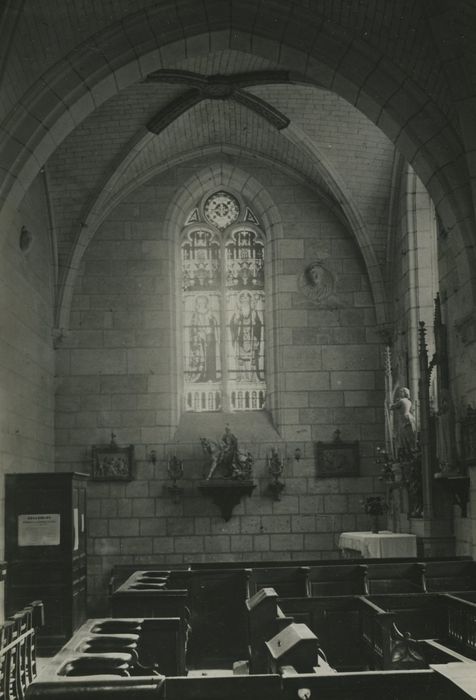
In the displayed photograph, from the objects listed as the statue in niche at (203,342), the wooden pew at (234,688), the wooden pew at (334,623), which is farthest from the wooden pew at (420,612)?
the statue in niche at (203,342)

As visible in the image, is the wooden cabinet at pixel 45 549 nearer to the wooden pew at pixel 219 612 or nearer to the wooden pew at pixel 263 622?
the wooden pew at pixel 219 612

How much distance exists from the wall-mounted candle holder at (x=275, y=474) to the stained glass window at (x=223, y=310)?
1.10m

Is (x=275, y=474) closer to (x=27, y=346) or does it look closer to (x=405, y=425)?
(x=405, y=425)

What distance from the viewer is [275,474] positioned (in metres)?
14.0

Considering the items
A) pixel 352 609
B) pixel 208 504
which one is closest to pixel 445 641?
pixel 352 609

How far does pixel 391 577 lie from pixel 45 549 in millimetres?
4265

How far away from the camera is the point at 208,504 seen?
46.2ft

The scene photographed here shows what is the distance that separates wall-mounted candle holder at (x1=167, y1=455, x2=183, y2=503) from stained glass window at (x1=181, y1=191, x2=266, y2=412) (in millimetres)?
1095

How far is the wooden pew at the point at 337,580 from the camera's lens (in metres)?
8.38

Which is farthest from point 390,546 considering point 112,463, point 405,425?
point 112,463

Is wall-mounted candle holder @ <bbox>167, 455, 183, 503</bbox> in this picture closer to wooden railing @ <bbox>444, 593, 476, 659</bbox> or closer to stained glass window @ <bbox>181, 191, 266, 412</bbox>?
stained glass window @ <bbox>181, 191, 266, 412</bbox>

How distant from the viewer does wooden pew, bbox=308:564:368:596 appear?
27.5 feet

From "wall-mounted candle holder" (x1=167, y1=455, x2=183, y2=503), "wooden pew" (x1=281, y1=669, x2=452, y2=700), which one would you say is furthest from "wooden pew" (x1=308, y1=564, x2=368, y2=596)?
"wall-mounted candle holder" (x1=167, y1=455, x2=183, y2=503)

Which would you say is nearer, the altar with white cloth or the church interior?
the church interior
